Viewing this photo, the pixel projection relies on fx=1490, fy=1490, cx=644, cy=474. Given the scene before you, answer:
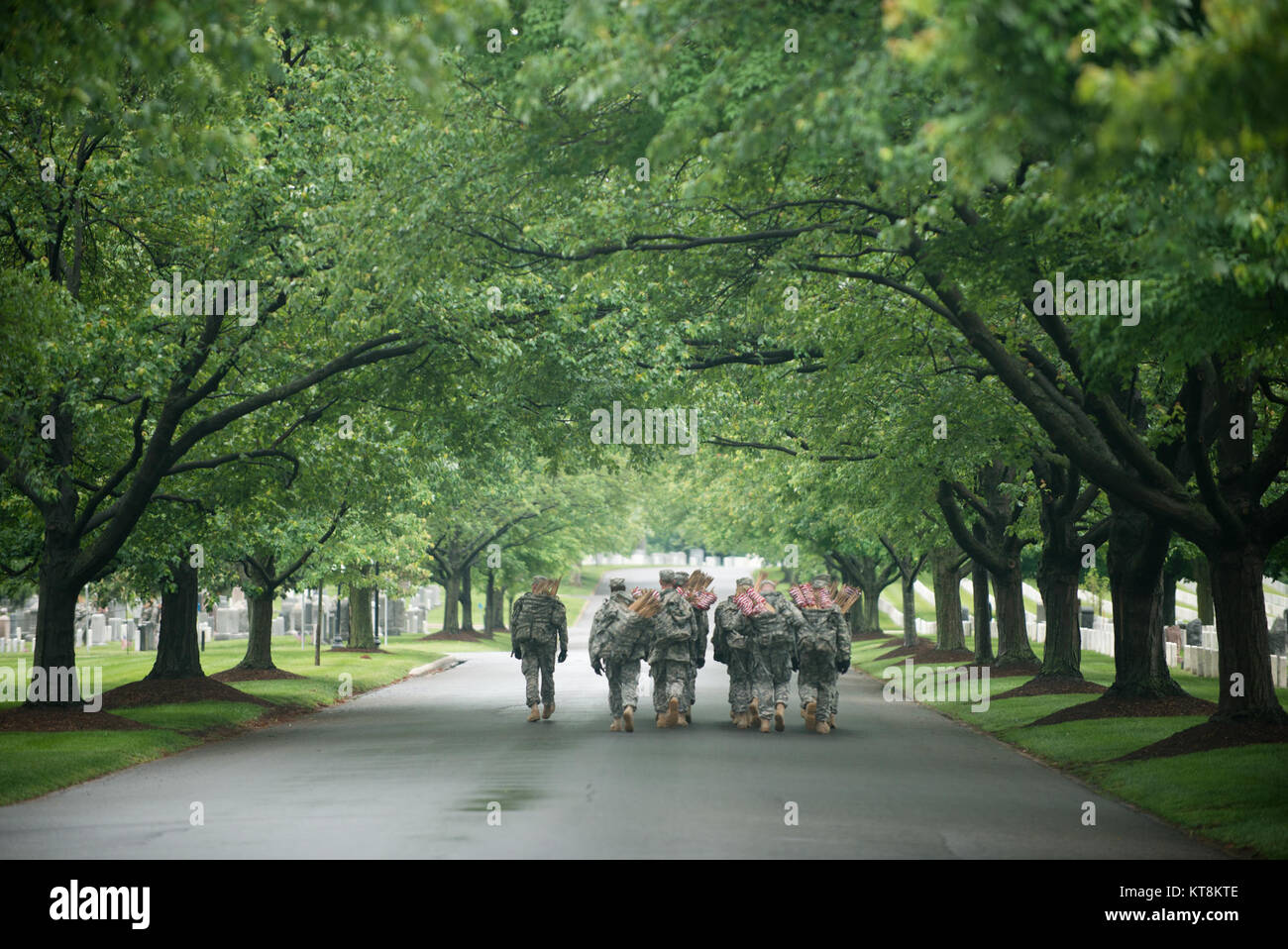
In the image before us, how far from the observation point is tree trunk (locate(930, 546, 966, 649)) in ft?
125

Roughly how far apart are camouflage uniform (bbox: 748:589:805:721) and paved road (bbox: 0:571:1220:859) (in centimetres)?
61

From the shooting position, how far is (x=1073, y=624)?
27266 mm

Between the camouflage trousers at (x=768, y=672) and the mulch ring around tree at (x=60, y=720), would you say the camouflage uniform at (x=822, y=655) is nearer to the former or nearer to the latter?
the camouflage trousers at (x=768, y=672)

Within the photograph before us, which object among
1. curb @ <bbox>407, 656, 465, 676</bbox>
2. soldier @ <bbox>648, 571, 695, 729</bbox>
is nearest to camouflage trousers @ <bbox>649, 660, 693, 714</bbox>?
soldier @ <bbox>648, 571, 695, 729</bbox>

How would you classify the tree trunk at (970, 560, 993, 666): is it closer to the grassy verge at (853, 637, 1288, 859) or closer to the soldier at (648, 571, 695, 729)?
the grassy verge at (853, 637, 1288, 859)

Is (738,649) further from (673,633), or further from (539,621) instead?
(539,621)

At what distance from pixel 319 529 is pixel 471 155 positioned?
1568 centimetres

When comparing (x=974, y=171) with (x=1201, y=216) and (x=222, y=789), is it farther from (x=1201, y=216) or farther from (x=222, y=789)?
(x=222, y=789)

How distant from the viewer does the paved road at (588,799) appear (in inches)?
395

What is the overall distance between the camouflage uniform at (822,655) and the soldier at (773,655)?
0.54 ft

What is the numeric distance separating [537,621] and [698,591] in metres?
2.30

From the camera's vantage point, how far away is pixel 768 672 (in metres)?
19.3
